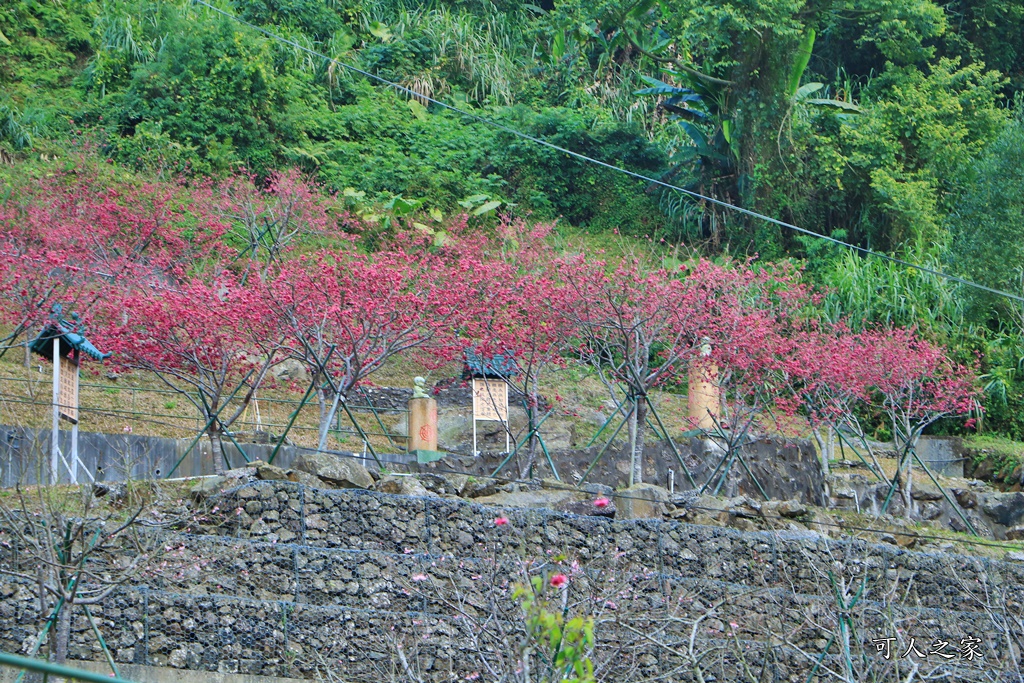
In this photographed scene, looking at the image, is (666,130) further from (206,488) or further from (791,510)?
(206,488)

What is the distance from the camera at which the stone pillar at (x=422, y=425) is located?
1677cm

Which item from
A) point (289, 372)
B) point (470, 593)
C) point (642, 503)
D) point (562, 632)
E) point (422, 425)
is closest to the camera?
point (562, 632)

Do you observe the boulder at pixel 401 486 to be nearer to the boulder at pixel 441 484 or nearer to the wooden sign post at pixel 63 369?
the boulder at pixel 441 484

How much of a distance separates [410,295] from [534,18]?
21.5 metres

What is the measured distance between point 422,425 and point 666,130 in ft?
55.8

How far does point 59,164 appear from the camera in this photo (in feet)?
76.2

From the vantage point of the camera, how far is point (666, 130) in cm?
3181

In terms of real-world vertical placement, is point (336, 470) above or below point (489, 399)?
below

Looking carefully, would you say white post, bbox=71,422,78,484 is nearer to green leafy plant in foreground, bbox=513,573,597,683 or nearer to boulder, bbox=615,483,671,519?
boulder, bbox=615,483,671,519

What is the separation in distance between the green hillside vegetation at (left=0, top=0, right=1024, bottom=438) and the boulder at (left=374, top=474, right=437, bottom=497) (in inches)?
484

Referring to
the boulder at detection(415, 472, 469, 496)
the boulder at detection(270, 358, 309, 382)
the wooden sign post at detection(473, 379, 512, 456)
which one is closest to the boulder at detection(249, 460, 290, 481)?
the boulder at detection(415, 472, 469, 496)

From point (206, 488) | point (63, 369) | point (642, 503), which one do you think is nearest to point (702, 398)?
point (642, 503)

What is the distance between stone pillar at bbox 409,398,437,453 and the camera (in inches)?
660

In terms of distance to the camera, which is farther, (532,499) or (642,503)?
(642,503)
